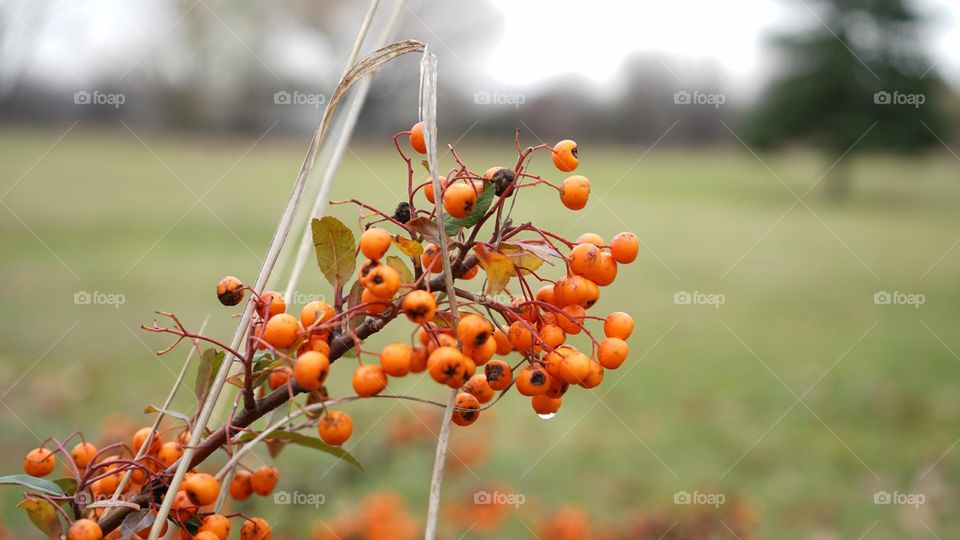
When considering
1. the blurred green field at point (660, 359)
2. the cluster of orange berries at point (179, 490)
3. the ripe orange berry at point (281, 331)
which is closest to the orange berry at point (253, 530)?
the cluster of orange berries at point (179, 490)

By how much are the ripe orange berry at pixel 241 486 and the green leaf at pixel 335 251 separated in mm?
319

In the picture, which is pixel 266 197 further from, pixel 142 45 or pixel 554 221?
pixel 554 221

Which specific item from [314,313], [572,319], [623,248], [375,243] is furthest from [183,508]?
[623,248]

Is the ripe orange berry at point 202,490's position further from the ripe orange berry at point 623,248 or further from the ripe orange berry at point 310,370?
the ripe orange berry at point 623,248

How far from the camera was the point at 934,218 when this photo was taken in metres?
15.1

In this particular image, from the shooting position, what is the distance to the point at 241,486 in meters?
0.94

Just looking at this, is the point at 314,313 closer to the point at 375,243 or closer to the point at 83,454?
the point at 375,243

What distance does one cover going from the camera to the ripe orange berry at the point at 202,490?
2.42ft

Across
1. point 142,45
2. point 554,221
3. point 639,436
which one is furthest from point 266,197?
point 639,436

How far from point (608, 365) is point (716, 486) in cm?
333

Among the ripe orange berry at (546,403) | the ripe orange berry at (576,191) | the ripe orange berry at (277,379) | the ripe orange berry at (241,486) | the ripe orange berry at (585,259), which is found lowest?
the ripe orange berry at (241,486)

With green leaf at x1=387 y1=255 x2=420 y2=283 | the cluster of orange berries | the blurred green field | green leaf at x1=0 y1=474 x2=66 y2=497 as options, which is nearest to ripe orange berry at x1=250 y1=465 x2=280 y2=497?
the cluster of orange berries

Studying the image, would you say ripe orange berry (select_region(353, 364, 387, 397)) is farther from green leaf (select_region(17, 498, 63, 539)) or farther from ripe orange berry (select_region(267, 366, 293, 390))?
green leaf (select_region(17, 498, 63, 539))

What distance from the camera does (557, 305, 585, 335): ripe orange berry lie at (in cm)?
81
